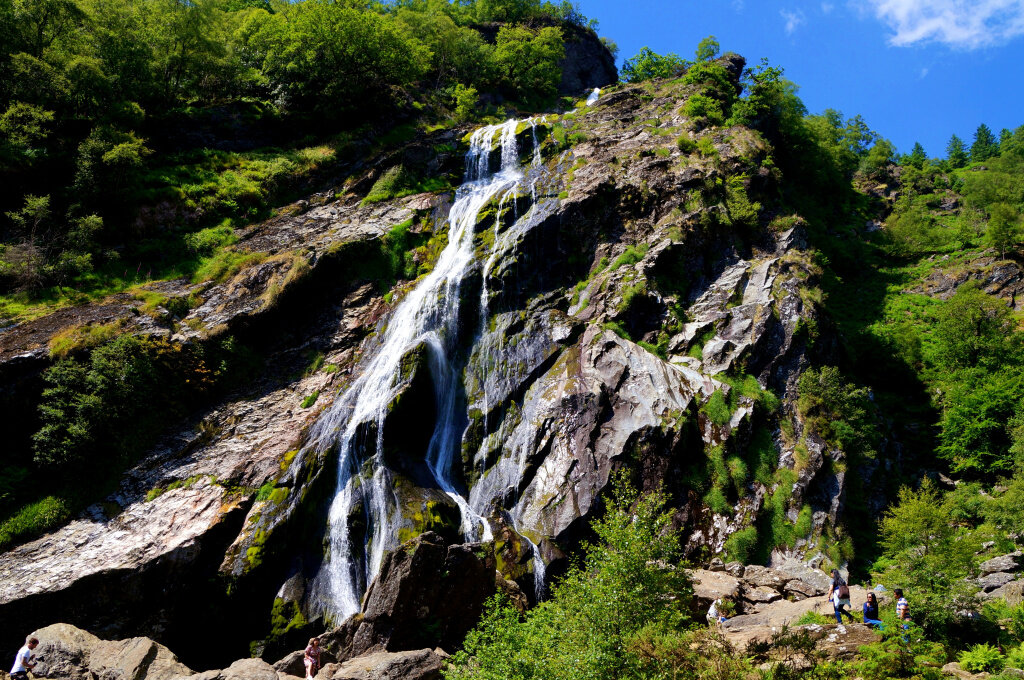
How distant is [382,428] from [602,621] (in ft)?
42.0

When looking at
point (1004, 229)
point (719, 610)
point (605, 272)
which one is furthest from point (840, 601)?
point (1004, 229)

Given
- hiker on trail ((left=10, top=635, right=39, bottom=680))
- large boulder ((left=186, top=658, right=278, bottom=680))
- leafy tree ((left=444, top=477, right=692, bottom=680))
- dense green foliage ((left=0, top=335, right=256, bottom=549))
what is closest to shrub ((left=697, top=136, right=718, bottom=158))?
leafy tree ((left=444, top=477, right=692, bottom=680))

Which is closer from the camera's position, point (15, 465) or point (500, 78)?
point (15, 465)

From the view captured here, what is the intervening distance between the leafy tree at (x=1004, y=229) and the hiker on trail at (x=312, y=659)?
1760 inches

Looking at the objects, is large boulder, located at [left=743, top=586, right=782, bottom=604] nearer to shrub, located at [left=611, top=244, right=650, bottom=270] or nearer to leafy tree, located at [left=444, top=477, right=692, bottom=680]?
leafy tree, located at [left=444, top=477, right=692, bottom=680]

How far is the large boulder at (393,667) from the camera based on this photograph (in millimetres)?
12164

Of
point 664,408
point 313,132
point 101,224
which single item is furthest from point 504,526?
point 313,132

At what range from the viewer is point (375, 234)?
31422 mm

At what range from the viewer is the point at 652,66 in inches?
2148

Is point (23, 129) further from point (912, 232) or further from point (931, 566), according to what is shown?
point (912, 232)

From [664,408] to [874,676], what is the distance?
1130cm

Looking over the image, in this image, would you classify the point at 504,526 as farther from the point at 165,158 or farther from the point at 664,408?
the point at 165,158

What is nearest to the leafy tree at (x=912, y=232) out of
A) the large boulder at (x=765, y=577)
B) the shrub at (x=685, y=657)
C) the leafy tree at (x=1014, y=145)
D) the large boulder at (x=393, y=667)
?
the leafy tree at (x=1014, y=145)

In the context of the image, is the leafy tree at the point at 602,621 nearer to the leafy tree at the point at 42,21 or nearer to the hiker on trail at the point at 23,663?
the hiker on trail at the point at 23,663
